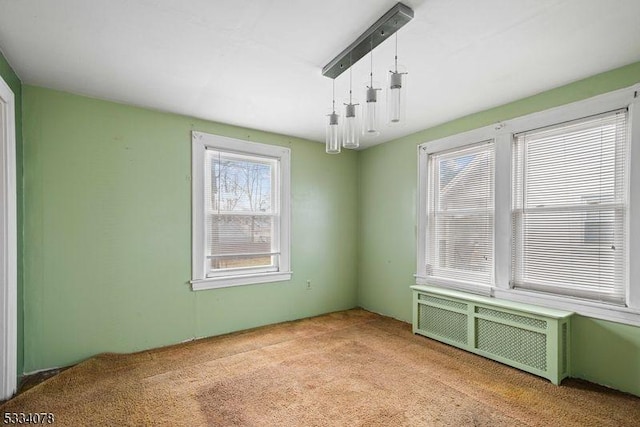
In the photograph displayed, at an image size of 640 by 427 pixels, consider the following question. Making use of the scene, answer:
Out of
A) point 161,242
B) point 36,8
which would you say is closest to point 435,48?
point 36,8

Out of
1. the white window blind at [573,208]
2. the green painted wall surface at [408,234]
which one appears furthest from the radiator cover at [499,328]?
the white window blind at [573,208]

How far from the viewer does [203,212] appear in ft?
11.1

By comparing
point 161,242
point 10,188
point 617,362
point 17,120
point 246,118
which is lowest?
point 617,362

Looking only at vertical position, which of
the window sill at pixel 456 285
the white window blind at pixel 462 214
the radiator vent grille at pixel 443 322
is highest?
the white window blind at pixel 462 214

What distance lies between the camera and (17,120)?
96.0 inches

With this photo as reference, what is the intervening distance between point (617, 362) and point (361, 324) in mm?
2331

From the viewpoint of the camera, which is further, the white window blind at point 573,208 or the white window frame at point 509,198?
the white window blind at point 573,208

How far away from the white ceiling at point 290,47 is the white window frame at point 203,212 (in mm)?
568

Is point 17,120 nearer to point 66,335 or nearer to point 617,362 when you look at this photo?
point 66,335

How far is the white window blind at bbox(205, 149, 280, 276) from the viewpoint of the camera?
3.48 metres

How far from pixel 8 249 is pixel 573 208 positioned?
4372 millimetres

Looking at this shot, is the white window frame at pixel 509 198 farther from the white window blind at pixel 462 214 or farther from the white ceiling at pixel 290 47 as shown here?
the white ceiling at pixel 290 47

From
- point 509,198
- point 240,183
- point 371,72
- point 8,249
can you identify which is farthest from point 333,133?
point 8,249

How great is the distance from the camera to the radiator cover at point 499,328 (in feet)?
8.04
